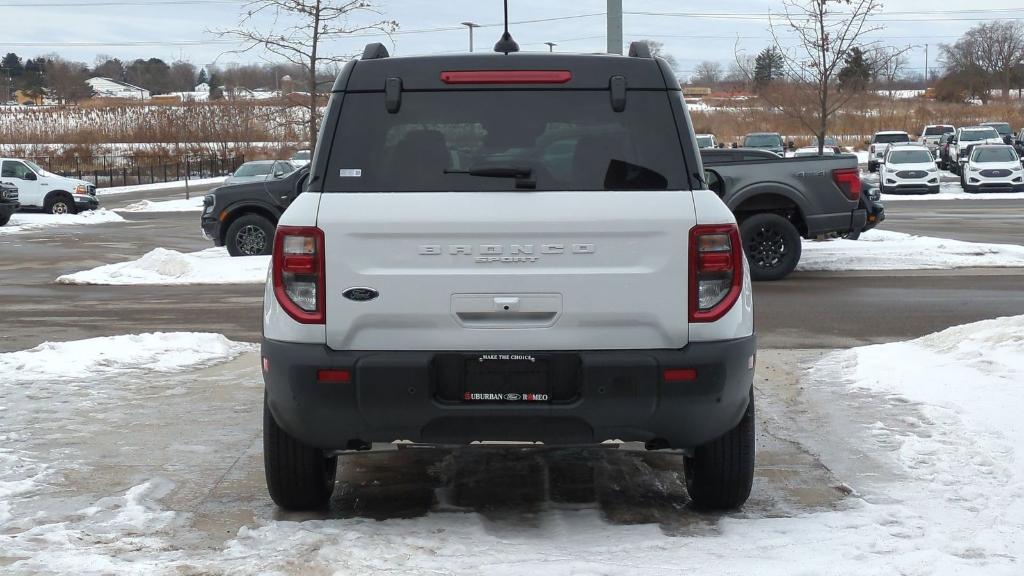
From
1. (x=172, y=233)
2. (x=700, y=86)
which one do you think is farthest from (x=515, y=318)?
(x=700, y=86)

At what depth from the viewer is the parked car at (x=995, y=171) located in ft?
121

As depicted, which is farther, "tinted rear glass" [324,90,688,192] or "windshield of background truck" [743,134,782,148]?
"windshield of background truck" [743,134,782,148]

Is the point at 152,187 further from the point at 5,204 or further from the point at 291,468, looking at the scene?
the point at 291,468

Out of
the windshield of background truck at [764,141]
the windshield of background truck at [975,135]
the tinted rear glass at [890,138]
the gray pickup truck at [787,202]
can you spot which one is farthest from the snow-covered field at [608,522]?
the tinted rear glass at [890,138]

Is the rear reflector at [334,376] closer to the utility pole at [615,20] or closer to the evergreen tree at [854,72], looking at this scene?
the utility pole at [615,20]

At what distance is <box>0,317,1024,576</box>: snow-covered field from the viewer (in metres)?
4.47

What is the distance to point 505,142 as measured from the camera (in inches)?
187

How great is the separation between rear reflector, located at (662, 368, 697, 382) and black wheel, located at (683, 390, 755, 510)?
550mm

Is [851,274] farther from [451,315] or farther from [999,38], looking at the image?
[999,38]

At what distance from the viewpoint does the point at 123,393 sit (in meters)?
8.06

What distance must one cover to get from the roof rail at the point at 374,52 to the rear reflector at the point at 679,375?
1.79 metres

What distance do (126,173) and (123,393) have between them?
2105 inches

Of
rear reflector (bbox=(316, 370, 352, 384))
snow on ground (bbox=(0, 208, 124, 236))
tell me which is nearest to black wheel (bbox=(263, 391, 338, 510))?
rear reflector (bbox=(316, 370, 352, 384))

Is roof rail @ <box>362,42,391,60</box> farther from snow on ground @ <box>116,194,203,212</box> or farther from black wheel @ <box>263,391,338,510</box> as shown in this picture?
snow on ground @ <box>116,194,203,212</box>
